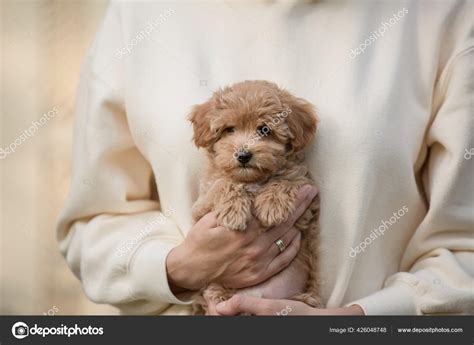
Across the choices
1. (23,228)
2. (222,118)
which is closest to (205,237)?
(222,118)

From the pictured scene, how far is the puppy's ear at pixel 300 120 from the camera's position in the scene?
164 cm

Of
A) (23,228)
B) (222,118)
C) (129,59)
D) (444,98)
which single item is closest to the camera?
(222,118)

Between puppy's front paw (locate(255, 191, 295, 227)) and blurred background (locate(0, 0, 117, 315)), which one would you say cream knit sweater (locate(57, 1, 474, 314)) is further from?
blurred background (locate(0, 0, 117, 315))

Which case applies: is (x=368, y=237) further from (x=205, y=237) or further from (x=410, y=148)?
(x=205, y=237)

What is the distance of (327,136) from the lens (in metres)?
1.72

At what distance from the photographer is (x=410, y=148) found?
1733 mm

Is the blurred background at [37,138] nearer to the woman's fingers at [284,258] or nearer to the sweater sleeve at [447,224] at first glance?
the woman's fingers at [284,258]

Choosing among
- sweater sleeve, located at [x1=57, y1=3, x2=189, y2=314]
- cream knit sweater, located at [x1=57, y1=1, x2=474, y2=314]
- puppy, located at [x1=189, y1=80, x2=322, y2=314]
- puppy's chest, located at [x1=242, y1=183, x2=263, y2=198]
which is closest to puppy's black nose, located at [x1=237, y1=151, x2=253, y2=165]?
puppy, located at [x1=189, y1=80, x2=322, y2=314]

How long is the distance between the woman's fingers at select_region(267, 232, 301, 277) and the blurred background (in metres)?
1.14

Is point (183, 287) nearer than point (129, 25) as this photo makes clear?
Yes

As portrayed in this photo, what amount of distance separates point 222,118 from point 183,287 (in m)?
0.53

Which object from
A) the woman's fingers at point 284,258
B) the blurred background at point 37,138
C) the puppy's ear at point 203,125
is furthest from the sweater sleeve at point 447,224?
the blurred background at point 37,138

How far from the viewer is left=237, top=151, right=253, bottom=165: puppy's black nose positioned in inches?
62.8
